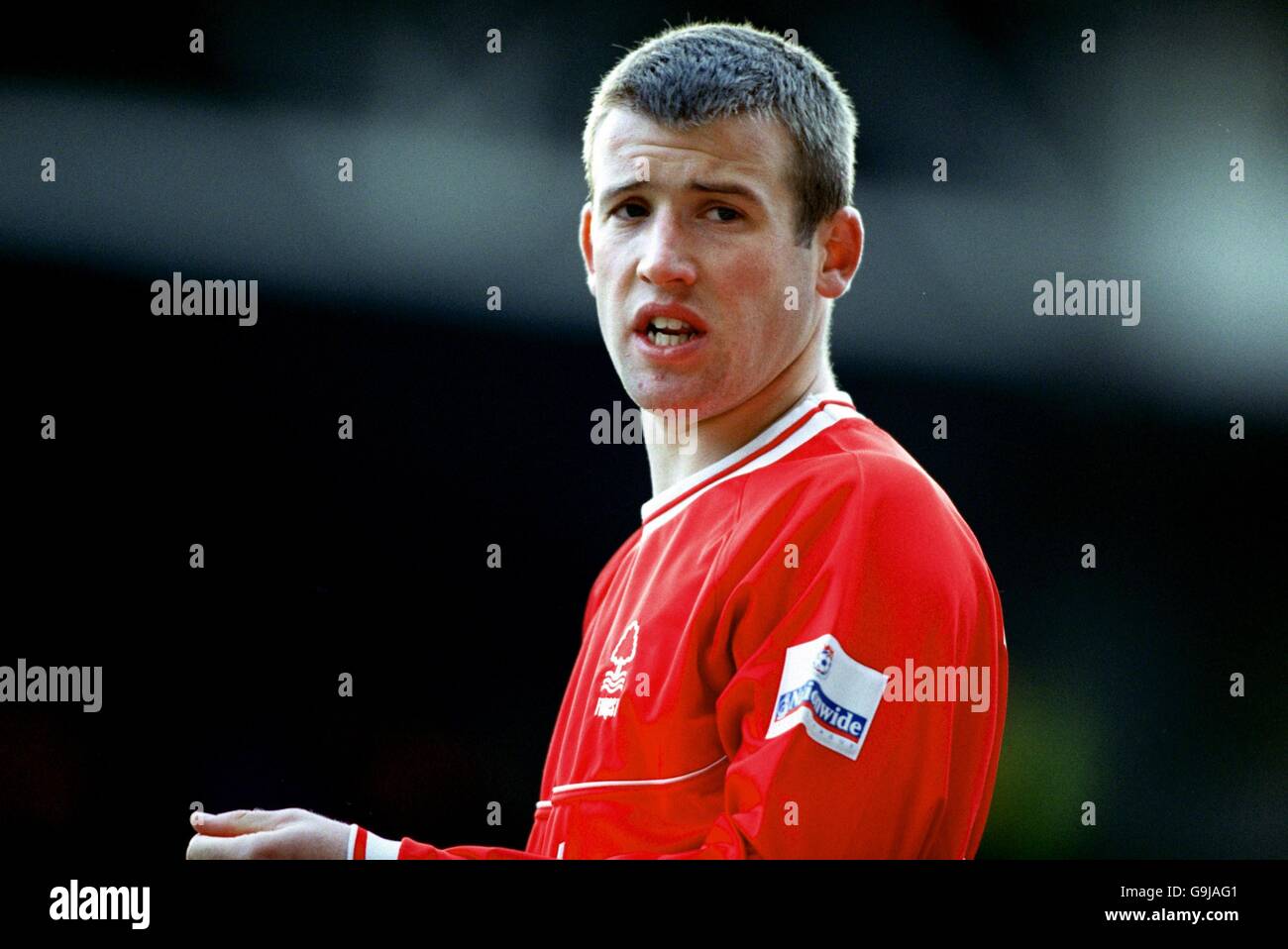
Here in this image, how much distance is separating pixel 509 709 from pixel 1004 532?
3.15 ft

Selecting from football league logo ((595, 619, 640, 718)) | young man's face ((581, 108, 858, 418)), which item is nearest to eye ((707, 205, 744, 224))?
young man's face ((581, 108, 858, 418))

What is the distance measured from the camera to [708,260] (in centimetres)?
209

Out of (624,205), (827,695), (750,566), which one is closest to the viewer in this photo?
(827,695)

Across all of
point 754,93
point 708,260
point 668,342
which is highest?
point 754,93

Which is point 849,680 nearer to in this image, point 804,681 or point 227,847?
point 804,681

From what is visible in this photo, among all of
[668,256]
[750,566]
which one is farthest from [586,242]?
[750,566]

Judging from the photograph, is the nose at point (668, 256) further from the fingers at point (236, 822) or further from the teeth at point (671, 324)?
the fingers at point (236, 822)

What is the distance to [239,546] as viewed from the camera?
2549 millimetres

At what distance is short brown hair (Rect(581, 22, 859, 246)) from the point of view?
2.08 metres

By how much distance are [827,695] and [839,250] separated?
2.56ft

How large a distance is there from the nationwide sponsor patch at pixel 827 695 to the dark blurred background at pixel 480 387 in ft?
2.38

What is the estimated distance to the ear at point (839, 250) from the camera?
221 centimetres
